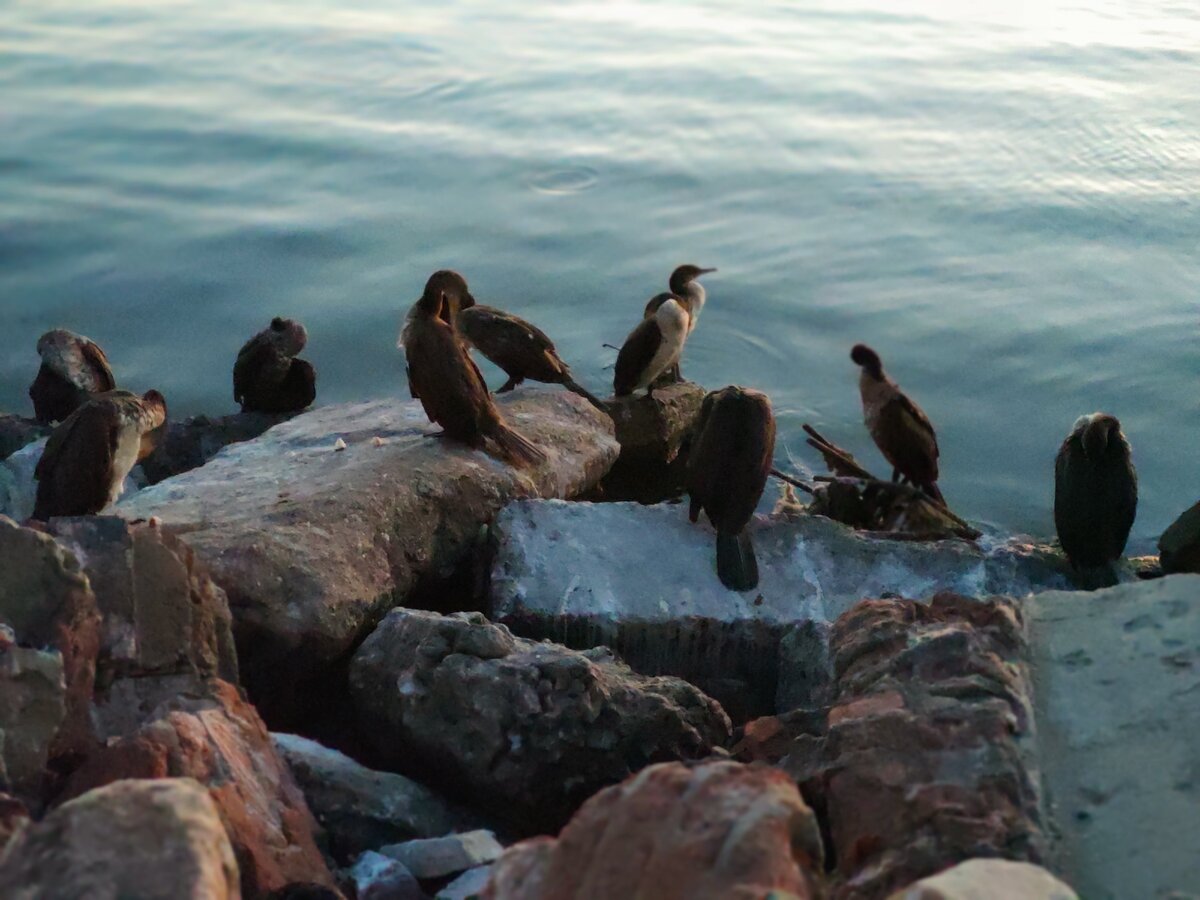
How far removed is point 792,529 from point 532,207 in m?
7.24

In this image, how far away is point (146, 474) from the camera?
7918 millimetres

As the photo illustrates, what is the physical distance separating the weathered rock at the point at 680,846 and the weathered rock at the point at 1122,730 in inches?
27.7

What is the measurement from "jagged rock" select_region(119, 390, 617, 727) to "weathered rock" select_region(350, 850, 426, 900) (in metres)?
1.17

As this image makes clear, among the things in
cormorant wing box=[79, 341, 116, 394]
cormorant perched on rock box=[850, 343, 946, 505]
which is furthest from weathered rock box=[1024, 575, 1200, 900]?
cormorant wing box=[79, 341, 116, 394]

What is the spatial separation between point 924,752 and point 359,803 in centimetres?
159

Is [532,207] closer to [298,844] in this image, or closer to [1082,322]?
[1082,322]

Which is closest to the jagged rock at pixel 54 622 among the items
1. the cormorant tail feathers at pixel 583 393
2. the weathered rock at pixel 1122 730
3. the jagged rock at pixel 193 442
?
the weathered rock at pixel 1122 730

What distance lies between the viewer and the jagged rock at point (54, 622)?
3328mm

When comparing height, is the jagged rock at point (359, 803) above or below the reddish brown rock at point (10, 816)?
below

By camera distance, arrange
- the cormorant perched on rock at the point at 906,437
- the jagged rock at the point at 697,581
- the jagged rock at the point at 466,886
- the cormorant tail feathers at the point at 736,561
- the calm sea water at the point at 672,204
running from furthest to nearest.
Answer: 1. the calm sea water at the point at 672,204
2. the cormorant perched on rock at the point at 906,437
3. the cormorant tail feathers at the point at 736,561
4. the jagged rock at the point at 697,581
5. the jagged rock at the point at 466,886

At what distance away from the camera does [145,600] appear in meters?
3.86

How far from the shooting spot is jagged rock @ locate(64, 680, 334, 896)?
316 centimetres

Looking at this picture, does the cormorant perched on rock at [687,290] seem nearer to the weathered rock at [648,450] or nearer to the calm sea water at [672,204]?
the calm sea water at [672,204]

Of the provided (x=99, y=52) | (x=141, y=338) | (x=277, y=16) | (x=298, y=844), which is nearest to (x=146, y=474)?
(x=141, y=338)
